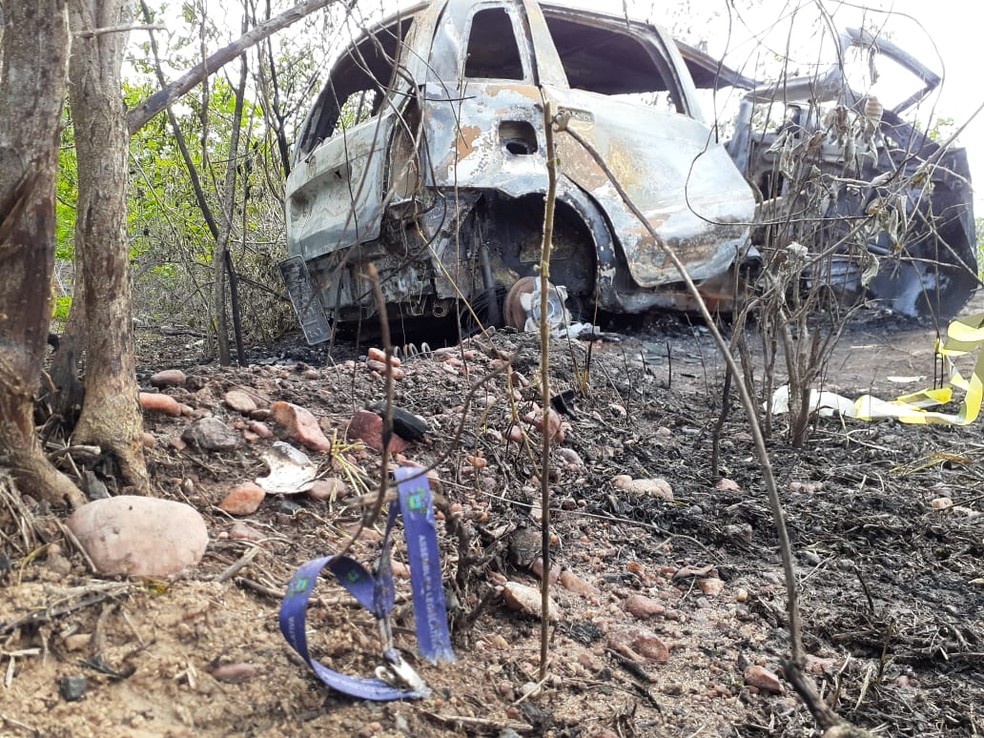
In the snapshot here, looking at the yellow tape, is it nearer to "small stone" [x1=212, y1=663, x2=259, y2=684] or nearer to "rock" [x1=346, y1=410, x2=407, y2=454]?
"rock" [x1=346, y1=410, x2=407, y2=454]

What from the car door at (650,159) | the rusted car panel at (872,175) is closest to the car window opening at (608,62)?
the car door at (650,159)

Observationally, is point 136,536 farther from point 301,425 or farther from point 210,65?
point 210,65

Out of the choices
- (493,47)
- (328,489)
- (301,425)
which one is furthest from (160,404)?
(493,47)

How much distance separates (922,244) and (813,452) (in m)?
4.11

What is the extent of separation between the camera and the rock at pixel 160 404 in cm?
222

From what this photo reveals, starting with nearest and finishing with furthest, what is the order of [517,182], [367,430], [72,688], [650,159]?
[72,688] → [367,430] → [517,182] → [650,159]

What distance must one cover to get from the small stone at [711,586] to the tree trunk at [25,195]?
5.05ft

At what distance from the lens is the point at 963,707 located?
60.7 inches

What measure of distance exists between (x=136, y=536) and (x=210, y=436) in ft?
2.11

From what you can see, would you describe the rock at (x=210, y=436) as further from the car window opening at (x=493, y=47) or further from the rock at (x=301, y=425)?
the car window opening at (x=493, y=47)

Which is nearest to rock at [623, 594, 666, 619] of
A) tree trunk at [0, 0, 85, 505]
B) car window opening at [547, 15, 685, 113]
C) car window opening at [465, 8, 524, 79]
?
tree trunk at [0, 0, 85, 505]

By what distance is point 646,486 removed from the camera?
2.74 metres

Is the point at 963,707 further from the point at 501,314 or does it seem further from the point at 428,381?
the point at 501,314

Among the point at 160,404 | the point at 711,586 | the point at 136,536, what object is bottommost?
the point at 711,586
